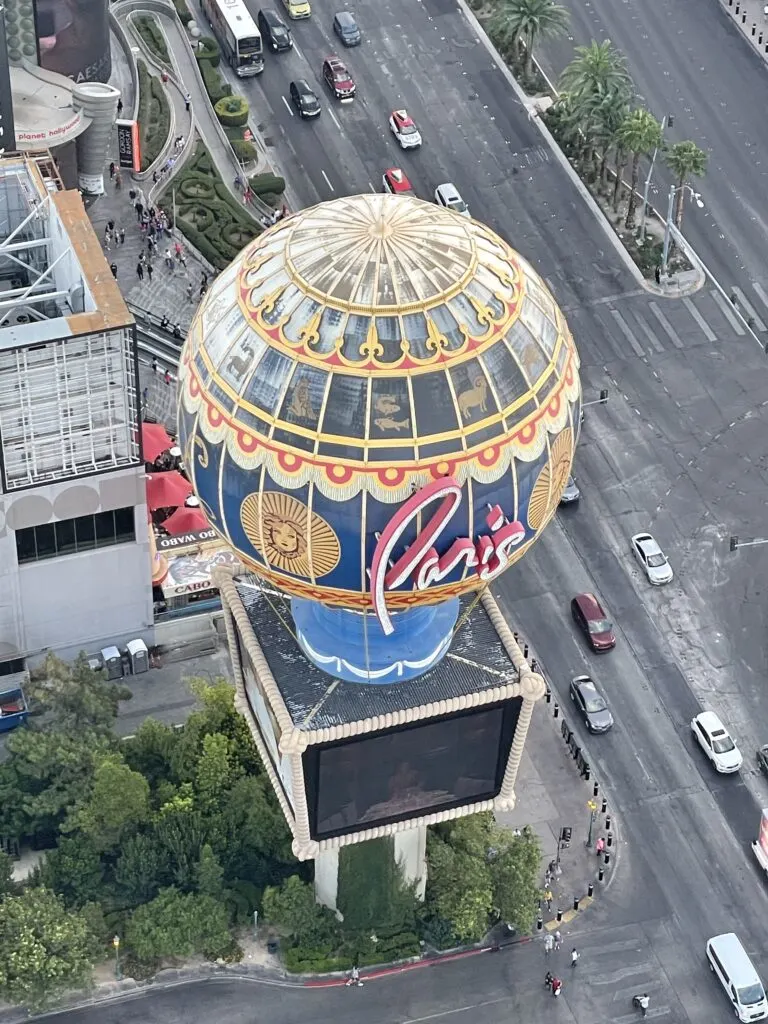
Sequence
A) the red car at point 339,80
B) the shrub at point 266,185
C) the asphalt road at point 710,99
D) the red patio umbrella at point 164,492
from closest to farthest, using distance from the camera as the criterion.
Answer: the red patio umbrella at point 164,492
the shrub at point 266,185
the asphalt road at point 710,99
the red car at point 339,80

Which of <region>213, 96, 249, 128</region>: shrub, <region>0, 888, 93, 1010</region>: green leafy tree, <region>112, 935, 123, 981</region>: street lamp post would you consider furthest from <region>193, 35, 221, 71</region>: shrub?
<region>0, 888, 93, 1010</region>: green leafy tree

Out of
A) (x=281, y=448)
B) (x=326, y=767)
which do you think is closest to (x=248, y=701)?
(x=326, y=767)

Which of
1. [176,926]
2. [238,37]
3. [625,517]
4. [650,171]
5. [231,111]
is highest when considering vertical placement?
[238,37]

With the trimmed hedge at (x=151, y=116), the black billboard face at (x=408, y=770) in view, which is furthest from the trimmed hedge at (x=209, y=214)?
the black billboard face at (x=408, y=770)

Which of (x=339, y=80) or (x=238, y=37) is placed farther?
(x=339, y=80)

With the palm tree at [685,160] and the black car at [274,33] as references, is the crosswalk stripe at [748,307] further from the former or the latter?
the black car at [274,33]

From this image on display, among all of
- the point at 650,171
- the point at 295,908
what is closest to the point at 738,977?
the point at 295,908

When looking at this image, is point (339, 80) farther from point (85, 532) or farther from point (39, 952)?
point (39, 952)
